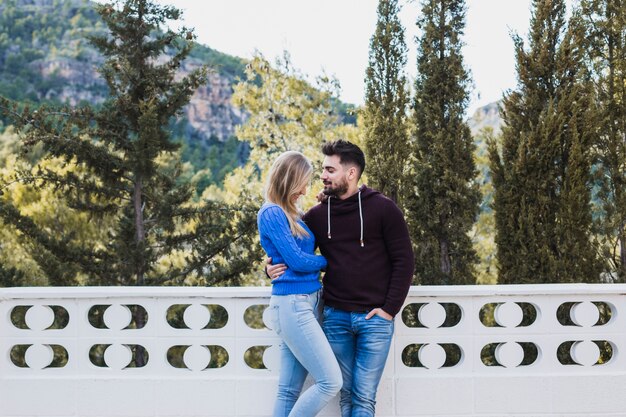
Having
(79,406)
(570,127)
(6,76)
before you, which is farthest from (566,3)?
(6,76)

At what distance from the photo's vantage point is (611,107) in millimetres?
9539

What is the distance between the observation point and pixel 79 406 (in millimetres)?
3777

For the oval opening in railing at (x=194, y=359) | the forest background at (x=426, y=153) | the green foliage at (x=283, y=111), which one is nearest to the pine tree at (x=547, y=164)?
the forest background at (x=426, y=153)

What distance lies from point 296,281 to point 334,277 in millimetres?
234

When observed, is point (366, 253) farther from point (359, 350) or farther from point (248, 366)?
point (248, 366)

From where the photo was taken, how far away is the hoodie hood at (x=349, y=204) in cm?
312

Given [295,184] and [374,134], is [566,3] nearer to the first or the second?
[374,134]

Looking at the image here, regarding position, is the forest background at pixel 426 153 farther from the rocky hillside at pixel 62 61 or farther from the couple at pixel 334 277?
the rocky hillside at pixel 62 61

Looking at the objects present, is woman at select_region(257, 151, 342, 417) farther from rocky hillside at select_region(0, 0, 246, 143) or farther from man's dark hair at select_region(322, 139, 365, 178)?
rocky hillside at select_region(0, 0, 246, 143)

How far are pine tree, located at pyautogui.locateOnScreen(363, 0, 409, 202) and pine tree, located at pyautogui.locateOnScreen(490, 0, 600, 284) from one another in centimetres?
187

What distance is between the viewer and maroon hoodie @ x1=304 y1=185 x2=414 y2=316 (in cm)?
307

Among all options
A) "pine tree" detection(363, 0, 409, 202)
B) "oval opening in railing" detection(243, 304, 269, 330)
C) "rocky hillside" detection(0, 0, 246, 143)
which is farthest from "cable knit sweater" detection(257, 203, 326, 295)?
"rocky hillside" detection(0, 0, 246, 143)

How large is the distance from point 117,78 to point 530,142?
7289mm

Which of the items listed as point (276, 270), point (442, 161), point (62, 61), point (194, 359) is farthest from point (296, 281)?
point (62, 61)
